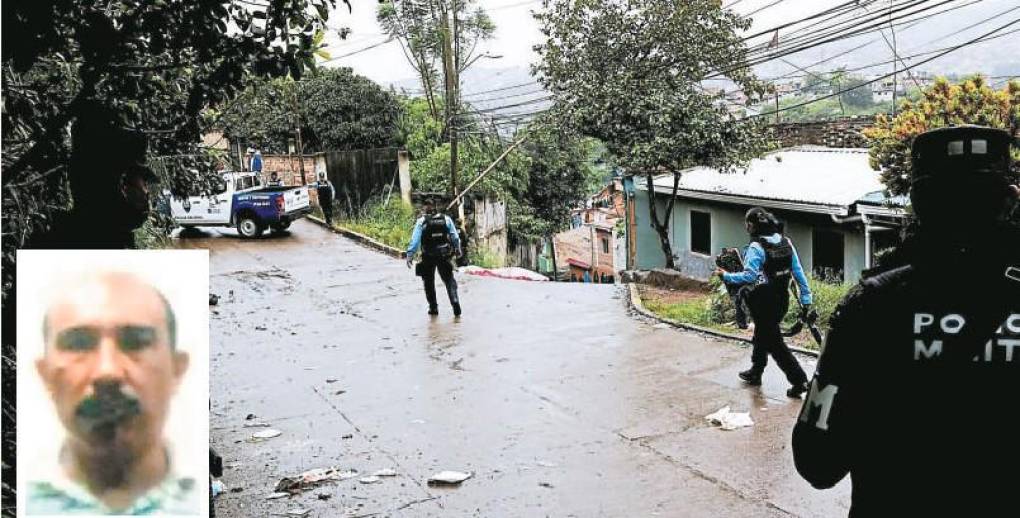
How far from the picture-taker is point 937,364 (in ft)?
6.98

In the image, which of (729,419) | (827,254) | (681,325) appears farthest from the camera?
(827,254)

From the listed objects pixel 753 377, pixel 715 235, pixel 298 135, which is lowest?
pixel 753 377

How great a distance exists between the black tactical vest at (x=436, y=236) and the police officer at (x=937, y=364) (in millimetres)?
10222

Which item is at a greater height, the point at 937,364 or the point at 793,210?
the point at 937,364

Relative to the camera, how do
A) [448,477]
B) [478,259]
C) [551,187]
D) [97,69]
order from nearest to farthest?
[97,69]
[448,477]
[478,259]
[551,187]

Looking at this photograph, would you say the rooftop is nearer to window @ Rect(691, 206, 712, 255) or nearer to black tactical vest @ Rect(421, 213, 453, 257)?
window @ Rect(691, 206, 712, 255)

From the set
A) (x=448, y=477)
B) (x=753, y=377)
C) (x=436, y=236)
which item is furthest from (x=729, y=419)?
(x=436, y=236)

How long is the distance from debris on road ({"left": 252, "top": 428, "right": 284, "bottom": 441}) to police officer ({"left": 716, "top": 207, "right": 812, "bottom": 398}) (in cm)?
406

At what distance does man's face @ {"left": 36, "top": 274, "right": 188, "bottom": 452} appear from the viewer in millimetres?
2047

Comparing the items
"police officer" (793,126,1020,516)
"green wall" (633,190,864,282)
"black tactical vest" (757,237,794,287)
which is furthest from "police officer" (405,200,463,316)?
"police officer" (793,126,1020,516)

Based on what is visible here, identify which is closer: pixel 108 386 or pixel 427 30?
pixel 108 386

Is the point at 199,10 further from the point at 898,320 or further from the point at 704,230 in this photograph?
the point at 704,230

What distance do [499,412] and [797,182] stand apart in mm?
12651

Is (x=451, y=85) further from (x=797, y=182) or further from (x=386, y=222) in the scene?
(x=797, y=182)
